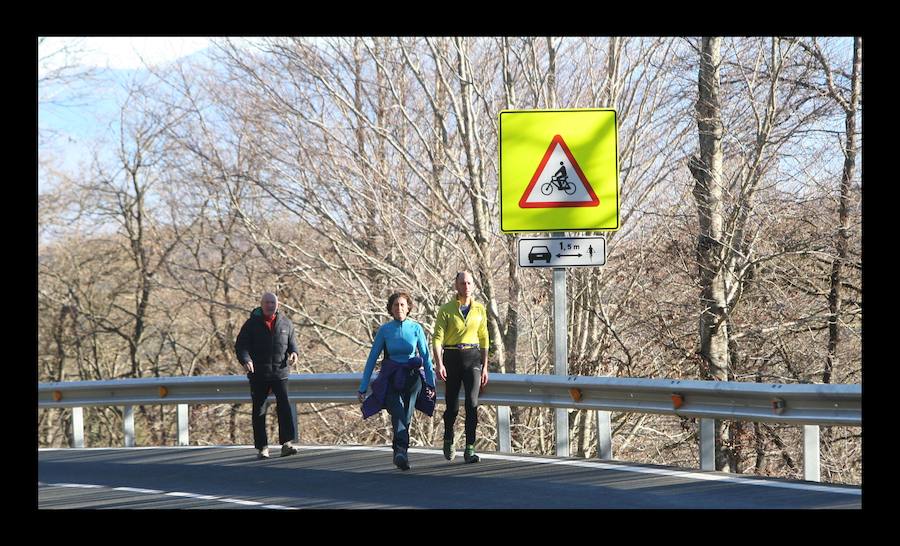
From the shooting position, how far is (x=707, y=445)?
35.1 ft

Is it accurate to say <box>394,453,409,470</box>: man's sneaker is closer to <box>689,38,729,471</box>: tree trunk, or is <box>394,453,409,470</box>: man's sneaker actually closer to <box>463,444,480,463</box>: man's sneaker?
<box>463,444,480,463</box>: man's sneaker

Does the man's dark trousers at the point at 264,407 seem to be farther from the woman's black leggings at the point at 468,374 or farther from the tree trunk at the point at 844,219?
the tree trunk at the point at 844,219

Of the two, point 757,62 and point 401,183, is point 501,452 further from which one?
point 401,183

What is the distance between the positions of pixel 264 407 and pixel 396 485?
295 centimetres

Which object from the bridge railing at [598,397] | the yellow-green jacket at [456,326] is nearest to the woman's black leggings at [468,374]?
the yellow-green jacket at [456,326]

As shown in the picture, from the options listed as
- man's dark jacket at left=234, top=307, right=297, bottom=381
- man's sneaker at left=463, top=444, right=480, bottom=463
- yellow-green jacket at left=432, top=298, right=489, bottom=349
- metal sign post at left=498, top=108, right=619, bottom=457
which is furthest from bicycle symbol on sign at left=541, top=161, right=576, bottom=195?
man's dark jacket at left=234, top=307, right=297, bottom=381

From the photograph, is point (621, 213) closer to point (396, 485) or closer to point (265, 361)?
point (265, 361)

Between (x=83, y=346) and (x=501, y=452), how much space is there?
2357 centimetres

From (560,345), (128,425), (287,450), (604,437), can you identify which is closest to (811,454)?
(604,437)

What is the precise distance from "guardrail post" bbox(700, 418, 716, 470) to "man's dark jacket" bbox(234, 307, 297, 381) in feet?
14.2

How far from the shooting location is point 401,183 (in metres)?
22.2

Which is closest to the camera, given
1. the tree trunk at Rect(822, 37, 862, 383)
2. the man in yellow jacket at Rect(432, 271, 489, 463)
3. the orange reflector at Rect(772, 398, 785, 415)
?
the orange reflector at Rect(772, 398, 785, 415)

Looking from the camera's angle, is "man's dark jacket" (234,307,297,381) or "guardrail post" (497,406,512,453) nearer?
"guardrail post" (497,406,512,453)

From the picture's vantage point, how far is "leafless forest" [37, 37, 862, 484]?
18125 mm
